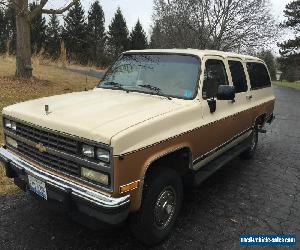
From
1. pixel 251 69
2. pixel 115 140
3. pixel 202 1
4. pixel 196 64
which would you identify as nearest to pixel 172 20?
pixel 202 1

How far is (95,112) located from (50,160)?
0.68 m

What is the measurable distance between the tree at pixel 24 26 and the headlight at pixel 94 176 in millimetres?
11073

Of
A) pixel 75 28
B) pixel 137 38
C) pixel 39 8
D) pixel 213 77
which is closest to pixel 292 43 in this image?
pixel 137 38

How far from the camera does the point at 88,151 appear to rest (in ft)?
10.6

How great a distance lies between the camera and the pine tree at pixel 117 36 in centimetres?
5805

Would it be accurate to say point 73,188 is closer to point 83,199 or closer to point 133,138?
point 83,199

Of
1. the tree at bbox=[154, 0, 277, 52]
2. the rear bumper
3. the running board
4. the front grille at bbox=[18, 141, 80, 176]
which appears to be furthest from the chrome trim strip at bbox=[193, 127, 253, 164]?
the tree at bbox=[154, 0, 277, 52]

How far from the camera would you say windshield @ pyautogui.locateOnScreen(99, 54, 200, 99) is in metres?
4.52

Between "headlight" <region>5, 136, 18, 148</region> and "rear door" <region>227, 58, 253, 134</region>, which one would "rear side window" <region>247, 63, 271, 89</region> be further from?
"headlight" <region>5, 136, 18, 148</region>

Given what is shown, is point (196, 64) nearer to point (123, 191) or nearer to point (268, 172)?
point (123, 191)

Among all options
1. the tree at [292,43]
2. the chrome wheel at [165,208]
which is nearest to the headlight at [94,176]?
the chrome wheel at [165,208]

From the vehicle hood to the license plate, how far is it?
0.60 metres

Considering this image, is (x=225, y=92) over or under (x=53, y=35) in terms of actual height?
under

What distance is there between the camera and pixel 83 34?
58188 mm
